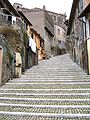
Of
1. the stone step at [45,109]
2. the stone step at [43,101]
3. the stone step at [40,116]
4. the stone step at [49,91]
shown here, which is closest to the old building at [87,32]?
the stone step at [49,91]

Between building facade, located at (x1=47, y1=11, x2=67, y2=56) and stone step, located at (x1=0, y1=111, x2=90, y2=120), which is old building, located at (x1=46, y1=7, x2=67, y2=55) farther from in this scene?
stone step, located at (x1=0, y1=111, x2=90, y2=120)

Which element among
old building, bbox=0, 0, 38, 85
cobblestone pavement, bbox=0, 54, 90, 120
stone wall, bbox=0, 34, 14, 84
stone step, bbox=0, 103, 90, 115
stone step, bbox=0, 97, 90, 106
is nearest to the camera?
cobblestone pavement, bbox=0, 54, 90, 120

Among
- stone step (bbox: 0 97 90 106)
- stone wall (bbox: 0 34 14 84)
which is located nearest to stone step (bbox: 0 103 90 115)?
stone step (bbox: 0 97 90 106)

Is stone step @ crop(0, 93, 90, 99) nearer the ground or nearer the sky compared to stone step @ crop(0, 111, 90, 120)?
nearer the sky

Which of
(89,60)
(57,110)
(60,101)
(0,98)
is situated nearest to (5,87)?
(0,98)

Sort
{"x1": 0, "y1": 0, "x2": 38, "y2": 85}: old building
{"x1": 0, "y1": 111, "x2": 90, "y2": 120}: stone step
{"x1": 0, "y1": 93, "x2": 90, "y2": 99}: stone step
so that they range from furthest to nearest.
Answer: {"x1": 0, "y1": 0, "x2": 38, "y2": 85}: old building → {"x1": 0, "y1": 93, "x2": 90, "y2": 99}: stone step → {"x1": 0, "y1": 111, "x2": 90, "y2": 120}: stone step

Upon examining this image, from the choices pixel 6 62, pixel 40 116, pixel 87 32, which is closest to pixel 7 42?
pixel 6 62

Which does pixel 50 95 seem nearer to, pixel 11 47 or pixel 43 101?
pixel 43 101

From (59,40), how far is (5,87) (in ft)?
134

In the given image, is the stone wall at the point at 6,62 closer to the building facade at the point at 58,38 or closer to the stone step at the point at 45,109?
the stone step at the point at 45,109

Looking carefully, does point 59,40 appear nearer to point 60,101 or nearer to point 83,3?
point 83,3

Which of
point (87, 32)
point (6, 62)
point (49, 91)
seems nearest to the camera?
point (49, 91)

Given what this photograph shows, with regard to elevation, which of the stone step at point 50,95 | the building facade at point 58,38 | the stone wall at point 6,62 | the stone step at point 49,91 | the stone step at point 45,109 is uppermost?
the building facade at point 58,38

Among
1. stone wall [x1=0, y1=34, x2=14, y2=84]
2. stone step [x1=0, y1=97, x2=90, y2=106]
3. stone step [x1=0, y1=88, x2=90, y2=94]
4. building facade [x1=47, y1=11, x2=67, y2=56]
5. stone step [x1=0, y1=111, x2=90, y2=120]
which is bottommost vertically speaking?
stone step [x1=0, y1=111, x2=90, y2=120]
